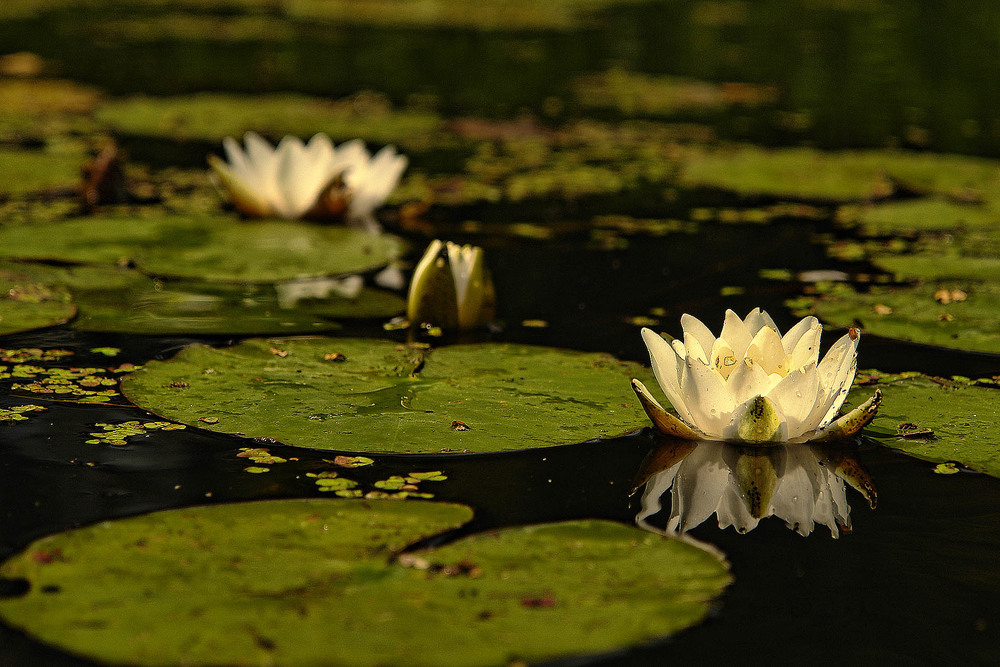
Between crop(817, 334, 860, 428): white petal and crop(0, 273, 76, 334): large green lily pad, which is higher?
crop(817, 334, 860, 428): white petal

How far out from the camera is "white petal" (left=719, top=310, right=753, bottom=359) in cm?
294

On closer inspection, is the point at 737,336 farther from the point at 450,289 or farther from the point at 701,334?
the point at 450,289

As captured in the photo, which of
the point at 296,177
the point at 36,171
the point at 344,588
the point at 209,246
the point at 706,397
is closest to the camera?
the point at 344,588

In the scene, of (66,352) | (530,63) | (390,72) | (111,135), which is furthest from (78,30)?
(66,352)

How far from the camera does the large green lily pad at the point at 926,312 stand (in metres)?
3.79

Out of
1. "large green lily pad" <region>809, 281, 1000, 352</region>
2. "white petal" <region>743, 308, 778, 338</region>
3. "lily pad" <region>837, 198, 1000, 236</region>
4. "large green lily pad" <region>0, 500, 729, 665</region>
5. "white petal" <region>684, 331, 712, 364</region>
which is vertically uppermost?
"lily pad" <region>837, 198, 1000, 236</region>

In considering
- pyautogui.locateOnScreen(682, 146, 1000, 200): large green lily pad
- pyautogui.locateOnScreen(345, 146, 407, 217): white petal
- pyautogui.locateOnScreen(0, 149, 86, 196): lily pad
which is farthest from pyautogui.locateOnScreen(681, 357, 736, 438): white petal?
pyautogui.locateOnScreen(0, 149, 86, 196): lily pad

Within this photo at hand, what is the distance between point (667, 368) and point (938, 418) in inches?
31.4

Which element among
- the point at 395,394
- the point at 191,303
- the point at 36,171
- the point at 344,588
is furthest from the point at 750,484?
the point at 36,171

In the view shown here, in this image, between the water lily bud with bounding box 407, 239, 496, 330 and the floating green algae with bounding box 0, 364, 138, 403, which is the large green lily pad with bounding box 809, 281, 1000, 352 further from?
the floating green algae with bounding box 0, 364, 138, 403

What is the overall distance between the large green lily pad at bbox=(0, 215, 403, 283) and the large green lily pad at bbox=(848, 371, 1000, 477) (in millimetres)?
2270

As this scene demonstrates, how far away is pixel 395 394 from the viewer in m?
3.08

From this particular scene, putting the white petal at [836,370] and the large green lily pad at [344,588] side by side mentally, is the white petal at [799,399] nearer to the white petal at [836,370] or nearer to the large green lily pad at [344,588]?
Answer: the white petal at [836,370]

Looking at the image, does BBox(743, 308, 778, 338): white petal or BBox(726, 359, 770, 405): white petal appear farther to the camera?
BBox(743, 308, 778, 338): white petal
